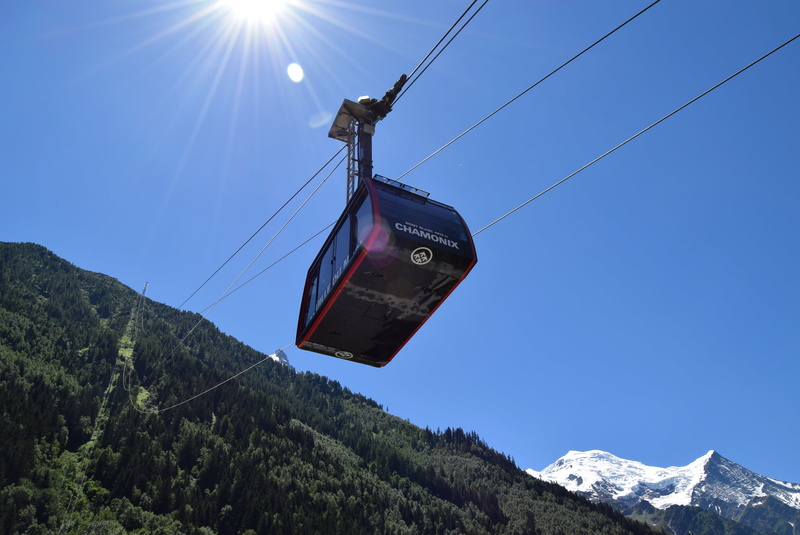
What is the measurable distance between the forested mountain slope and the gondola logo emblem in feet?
357

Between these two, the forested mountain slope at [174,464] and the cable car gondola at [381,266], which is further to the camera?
the forested mountain slope at [174,464]

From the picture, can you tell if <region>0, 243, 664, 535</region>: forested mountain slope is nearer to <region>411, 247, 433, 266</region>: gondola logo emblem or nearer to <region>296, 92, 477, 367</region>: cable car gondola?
<region>296, 92, 477, 367</region>: cable car gondola

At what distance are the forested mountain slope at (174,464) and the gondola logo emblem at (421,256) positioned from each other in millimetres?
108962

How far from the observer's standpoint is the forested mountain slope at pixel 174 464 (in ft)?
370

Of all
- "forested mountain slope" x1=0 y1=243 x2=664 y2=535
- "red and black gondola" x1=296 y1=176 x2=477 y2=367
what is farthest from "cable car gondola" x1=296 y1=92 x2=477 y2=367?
"forested mountain slope" x1=0 y1=243 x2=664 y2=535

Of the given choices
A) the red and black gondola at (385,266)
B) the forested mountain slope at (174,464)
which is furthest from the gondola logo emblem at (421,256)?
the forested mountain slope at (174,464)

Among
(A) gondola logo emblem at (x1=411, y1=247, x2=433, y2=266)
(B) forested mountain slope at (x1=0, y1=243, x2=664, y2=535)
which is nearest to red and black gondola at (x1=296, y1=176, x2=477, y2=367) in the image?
(A) gondola logo emblem at (x1=411, y1=247, x2=433, y2=266)

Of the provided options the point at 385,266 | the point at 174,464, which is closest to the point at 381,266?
the point at 385,266

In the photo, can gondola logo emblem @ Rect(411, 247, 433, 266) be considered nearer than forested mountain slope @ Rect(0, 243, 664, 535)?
Yes

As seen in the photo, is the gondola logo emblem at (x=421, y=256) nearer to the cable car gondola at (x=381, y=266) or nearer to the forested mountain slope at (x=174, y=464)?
the cable car gondola at (x=381, y=266)

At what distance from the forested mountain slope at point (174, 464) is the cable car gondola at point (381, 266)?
4117 inches

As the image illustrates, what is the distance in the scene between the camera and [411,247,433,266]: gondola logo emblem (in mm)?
15602

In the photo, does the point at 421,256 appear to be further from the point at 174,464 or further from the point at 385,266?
the point at 174,464

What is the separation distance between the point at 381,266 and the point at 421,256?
1.06m
